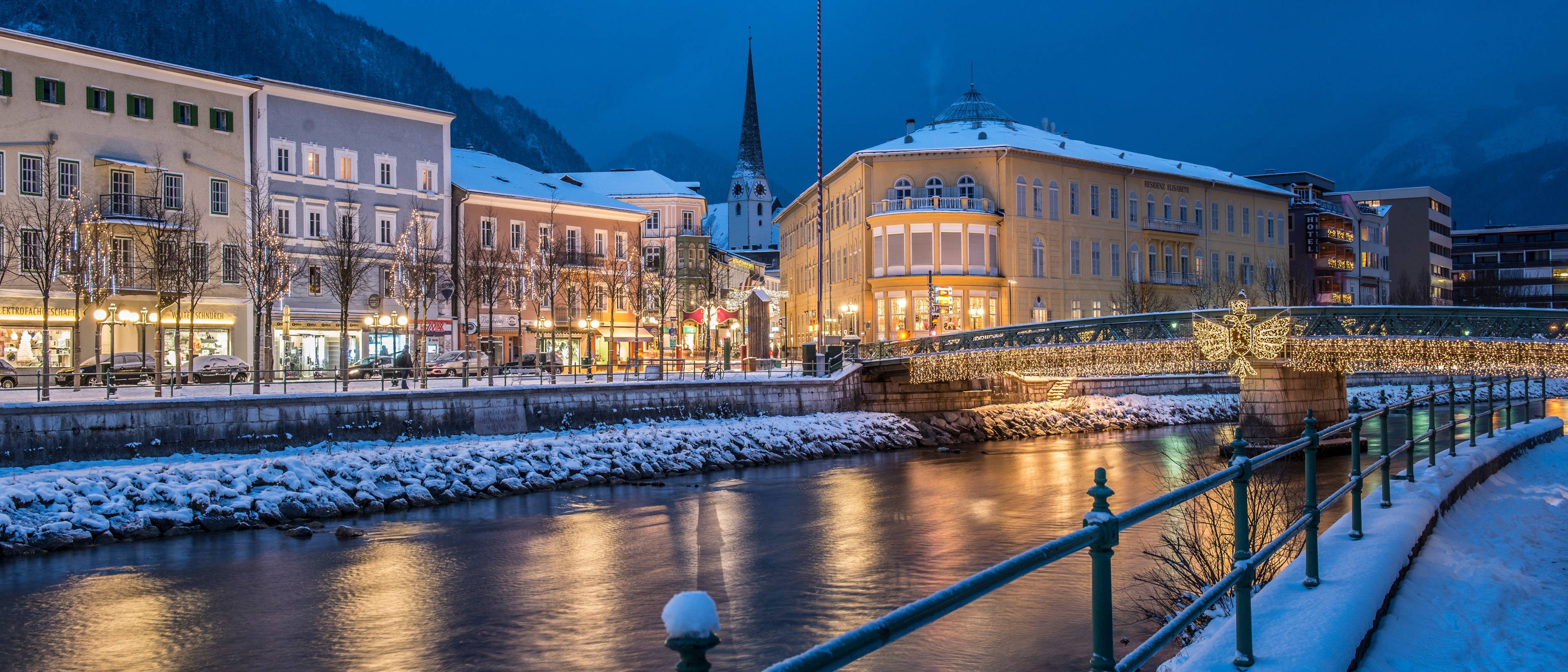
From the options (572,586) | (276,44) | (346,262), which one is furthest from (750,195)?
(572,586)

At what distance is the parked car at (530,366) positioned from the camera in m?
35.8

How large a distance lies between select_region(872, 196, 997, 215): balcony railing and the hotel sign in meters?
11.4

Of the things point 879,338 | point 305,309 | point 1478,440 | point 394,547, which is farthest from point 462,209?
point 1478,440

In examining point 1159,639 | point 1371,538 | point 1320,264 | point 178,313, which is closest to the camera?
point 1159,639

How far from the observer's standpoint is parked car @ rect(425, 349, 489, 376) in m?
41.5

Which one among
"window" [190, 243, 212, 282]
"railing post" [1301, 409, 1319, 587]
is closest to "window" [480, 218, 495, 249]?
"window" [190, 243, 212, 282]

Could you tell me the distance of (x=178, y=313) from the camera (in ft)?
102

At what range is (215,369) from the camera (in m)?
37.1

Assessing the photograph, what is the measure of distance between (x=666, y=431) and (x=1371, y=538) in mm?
24823

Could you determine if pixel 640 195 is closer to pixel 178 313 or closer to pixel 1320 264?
pixel 178 313

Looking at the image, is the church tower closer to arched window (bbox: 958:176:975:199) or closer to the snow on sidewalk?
arched window (bbox: 958:176:975:199)

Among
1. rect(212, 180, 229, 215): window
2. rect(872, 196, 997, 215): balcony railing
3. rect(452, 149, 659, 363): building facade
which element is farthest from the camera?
rect(872, 196, 997, 215): balcony railing

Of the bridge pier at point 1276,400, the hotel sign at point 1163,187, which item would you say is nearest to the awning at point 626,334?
the hotel sign at point 1163,187

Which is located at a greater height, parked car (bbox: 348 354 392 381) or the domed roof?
the domed roof
